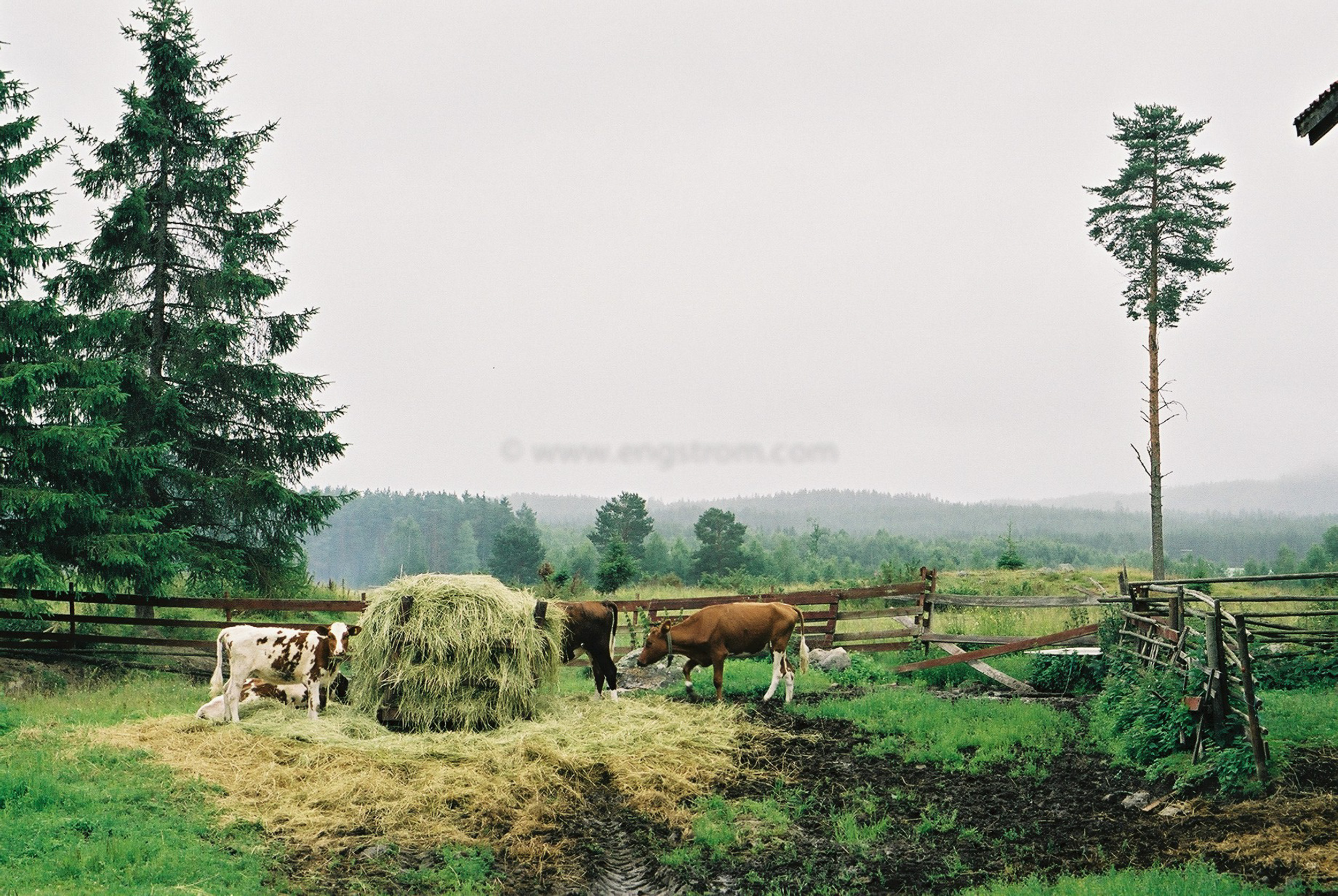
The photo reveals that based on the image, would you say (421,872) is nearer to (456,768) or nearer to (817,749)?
(456,768)

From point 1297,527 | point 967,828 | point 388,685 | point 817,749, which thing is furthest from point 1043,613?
point 1297,527

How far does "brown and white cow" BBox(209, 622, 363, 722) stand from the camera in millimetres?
10344

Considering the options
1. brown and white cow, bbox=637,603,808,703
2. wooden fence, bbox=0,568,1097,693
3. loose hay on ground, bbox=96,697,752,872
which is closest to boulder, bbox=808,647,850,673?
wooden fence, bbox=0,568,1097,693

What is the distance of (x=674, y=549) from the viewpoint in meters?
72.8

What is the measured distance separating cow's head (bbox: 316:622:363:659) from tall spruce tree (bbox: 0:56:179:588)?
5.25 metres

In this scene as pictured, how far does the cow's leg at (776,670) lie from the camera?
12.8 meters

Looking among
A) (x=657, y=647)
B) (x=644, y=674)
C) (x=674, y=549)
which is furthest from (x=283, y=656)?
(x=674, y=549)

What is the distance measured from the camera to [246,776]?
808 cm

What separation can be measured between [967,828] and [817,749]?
287 cm

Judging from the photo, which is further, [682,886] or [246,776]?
[246,776]

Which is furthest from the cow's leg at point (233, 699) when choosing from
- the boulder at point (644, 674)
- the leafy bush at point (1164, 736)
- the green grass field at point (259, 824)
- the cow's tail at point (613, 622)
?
the leafy bush at point (1164, 736)

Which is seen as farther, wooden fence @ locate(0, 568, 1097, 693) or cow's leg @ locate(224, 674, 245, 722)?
wooden fence @ locate(0, 568, 1097, 693)

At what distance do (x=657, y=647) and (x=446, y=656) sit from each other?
14.5 ft

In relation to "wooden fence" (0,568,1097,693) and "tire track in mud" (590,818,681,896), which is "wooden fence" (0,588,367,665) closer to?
"wooden fence" (0,568,1097,693)
